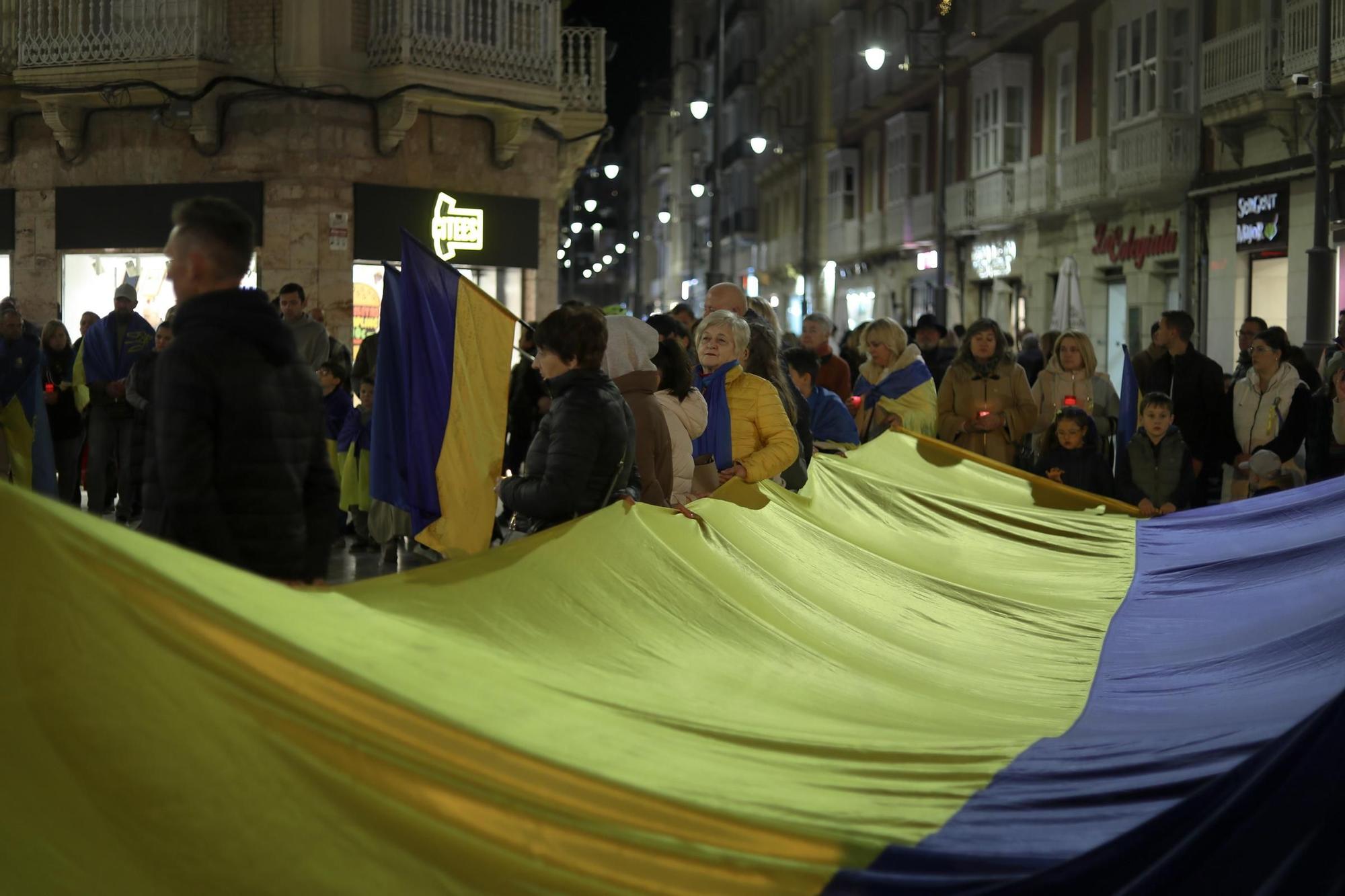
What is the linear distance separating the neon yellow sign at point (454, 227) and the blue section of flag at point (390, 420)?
16.4m

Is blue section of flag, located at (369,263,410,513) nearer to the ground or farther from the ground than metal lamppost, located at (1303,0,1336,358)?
nearer to the ground

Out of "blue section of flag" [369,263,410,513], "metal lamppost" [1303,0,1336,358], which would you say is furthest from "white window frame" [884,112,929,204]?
"blue section of flag" [369,263,410,513]

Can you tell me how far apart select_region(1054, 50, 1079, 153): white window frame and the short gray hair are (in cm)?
2678

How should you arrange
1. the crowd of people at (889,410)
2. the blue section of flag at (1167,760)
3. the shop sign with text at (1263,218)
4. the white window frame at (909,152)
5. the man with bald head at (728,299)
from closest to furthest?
1. the blue section of flag at (1167,760)
2. the crowd of people at (889,410)
3. the man with bald head at (728,299)
4. the shop sign with text at (1263,218)
5. the white window frame at (909,152)

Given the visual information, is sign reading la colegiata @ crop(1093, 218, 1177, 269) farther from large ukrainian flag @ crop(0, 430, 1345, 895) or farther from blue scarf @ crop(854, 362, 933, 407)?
large ukrainian flag @ crop(0, 430, 1345, 895)

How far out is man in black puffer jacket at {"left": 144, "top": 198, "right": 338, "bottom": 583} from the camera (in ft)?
14.7

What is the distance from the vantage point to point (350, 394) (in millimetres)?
15141

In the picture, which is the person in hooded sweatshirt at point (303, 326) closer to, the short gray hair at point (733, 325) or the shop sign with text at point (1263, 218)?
the short gray hair at point (733, 325)

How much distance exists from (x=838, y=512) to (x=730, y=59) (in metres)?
70.5

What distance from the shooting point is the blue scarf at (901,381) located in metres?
13.2

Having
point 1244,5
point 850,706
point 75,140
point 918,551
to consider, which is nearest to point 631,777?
point 850,706

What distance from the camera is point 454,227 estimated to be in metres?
24.4

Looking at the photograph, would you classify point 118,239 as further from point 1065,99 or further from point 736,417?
point 1065,99

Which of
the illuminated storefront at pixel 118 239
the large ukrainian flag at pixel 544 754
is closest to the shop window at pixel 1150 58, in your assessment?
the illuminated storefront at pixel 118 239
